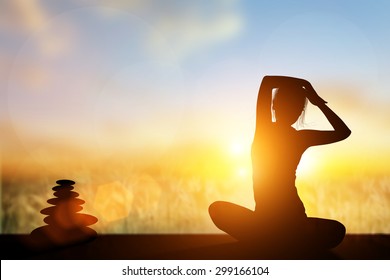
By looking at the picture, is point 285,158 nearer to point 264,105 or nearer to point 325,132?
point 325,132

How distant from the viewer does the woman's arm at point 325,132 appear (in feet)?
16.5

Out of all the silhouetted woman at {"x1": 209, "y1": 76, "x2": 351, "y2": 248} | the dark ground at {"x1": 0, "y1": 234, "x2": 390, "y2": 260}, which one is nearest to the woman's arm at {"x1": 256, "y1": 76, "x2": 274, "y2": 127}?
the silhouetted woman at {"x1": 209, "y1": 76, "x2": 351, "y2": 248}

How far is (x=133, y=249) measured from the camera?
5.64m

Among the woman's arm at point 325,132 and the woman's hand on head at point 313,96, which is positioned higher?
the woman's hand on head at point 313,96

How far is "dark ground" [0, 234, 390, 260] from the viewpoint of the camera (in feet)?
17.0

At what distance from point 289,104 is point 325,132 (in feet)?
1.56

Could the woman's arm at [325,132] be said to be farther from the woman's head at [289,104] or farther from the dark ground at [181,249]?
the dark ground at [181,249]

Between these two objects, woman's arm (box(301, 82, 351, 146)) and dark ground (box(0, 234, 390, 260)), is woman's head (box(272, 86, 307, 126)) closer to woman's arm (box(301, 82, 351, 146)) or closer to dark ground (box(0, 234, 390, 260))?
woman's arm (box(301, 82, 351, 146))

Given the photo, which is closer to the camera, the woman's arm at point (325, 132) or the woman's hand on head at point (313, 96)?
the woman's arm at point (325, 132)

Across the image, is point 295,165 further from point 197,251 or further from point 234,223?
point 197,251

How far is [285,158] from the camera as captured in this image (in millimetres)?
5129

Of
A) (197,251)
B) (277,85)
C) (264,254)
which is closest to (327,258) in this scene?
(264,254)

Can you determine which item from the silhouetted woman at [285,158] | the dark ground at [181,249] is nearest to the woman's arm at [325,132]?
the silhouetted woman at [285,158]

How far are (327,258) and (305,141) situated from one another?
1250 millimetres
